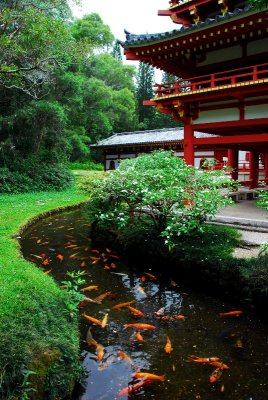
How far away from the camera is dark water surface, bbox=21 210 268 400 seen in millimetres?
4051

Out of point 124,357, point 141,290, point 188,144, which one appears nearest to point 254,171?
point 188,144

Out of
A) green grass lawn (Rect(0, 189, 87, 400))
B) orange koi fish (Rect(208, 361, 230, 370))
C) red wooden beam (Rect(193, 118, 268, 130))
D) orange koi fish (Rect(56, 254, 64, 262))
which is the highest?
red wooden beam (Rect(193, 118, 268, 130))

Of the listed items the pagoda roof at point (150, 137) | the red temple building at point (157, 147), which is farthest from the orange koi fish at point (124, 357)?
the pagoda roof at point (150, 137)

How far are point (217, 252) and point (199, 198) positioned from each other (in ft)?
4.22

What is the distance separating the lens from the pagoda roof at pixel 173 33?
8.89 metres

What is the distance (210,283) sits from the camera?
7.10 meters

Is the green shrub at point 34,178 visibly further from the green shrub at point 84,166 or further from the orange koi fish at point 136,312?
the green shrub at point 84,166

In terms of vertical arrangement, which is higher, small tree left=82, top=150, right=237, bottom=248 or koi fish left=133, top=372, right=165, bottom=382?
small tree left=82, top=150, right=237, bottom=248

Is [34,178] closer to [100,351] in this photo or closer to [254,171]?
[254,171]

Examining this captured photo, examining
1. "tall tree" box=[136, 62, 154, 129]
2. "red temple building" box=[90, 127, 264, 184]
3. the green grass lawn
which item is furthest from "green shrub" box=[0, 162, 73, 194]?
"tall tree" box=[136, 62, 154, 129]

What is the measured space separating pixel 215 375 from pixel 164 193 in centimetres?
408

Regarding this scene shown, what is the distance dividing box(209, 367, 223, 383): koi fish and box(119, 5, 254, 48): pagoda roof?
8.36 metres

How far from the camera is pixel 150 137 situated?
30.4 m

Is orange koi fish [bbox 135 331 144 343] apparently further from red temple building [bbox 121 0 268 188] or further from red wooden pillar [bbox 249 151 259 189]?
red wooden pillar [bbox 249 151 259 189]
